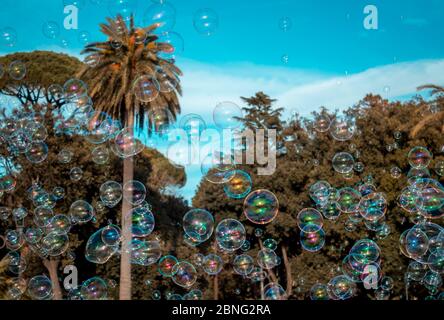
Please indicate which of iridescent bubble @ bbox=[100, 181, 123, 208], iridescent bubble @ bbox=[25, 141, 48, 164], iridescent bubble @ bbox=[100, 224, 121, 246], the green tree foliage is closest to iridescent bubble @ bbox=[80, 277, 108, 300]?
iridescent bubble @ bbox=[100, 224, 121, 246]

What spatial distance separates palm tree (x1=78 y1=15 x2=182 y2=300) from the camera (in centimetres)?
2534

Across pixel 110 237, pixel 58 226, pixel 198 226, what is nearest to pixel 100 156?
pixel 58 226

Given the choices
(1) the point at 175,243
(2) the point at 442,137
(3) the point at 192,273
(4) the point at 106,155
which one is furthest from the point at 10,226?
(2) the point at 442,137

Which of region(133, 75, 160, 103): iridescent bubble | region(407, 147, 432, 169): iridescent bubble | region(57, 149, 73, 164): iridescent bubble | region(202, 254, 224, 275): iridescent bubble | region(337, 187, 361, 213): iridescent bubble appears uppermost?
region(133, 75, 160, 103): iridescent bubble

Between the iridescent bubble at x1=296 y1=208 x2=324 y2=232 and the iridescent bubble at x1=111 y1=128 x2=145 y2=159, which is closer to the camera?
the iridescent bubble at x1=296 y1=208 x2=324 y2=232

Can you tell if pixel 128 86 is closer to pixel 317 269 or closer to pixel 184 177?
pixel 317 269

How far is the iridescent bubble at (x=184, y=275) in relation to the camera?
15.4 meters

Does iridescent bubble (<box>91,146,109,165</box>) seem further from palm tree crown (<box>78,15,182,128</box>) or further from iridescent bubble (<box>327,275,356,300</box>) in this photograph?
iridescent bubble (<box>327,275,356,300</box>)

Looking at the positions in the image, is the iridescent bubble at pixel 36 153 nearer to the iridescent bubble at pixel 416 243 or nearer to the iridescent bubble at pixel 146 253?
the iridescent bubble at pixel 146 253

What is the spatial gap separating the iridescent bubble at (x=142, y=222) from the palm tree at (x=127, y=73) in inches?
362

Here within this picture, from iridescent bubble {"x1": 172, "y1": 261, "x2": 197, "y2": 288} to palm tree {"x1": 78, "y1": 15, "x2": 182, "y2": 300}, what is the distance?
9615 millimetres

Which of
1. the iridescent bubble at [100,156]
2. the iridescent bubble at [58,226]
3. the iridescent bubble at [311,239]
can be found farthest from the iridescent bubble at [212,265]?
the iridescent bubble at [100,156]

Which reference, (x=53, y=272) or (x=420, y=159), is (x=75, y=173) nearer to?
(x=53, y=272)

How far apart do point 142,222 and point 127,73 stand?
11.8m
